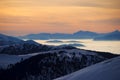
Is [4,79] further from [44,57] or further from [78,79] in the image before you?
[78,79]

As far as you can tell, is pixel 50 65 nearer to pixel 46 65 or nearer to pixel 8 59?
pixel 46 65

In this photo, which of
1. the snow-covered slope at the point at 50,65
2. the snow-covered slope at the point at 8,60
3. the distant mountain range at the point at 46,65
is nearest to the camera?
the snow-covered slope at the point at 50,65

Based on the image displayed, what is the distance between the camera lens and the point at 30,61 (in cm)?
15975

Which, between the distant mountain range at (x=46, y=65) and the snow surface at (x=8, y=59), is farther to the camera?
the snow surface at (x=8, y=59)

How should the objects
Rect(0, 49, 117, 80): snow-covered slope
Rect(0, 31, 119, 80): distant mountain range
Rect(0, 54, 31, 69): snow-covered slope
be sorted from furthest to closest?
Rect(0, 54, 31, 69): snow-covered slope → Rect(0, 31, 119, 80): distant mountain range → Rect(0, 49, 117, 80): snow-covered slope

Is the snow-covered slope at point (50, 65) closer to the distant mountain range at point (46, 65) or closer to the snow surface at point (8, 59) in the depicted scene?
the distant mountain range at point (46, 65)

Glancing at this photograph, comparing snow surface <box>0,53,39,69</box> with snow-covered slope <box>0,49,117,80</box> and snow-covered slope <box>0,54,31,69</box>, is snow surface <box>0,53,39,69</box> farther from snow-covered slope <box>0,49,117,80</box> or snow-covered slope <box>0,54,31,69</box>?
snow-covered slope <box>0,49,117,80</box>

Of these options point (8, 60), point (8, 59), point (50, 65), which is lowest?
point (50, 65)

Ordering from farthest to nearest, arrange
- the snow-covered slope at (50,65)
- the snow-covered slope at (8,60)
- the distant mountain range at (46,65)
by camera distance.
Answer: the snow-covered slope at (8,60), the distant mountain range at (46,65), the snow-covered slope at (50,65)

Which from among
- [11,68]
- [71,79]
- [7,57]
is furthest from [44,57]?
[71,79]

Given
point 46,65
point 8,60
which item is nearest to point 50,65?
point 46,65

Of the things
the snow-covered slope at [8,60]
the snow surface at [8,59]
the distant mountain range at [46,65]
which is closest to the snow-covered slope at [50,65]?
the distant mountain range at [46,65]

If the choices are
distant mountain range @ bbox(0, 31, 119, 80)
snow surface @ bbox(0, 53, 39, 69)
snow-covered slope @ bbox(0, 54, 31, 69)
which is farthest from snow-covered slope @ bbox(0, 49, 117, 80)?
snow-covered slope @ bbox(0, 54, 31, 69)

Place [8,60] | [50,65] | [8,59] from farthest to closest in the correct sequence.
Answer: [8,59] < [8,60] < [50,65]
